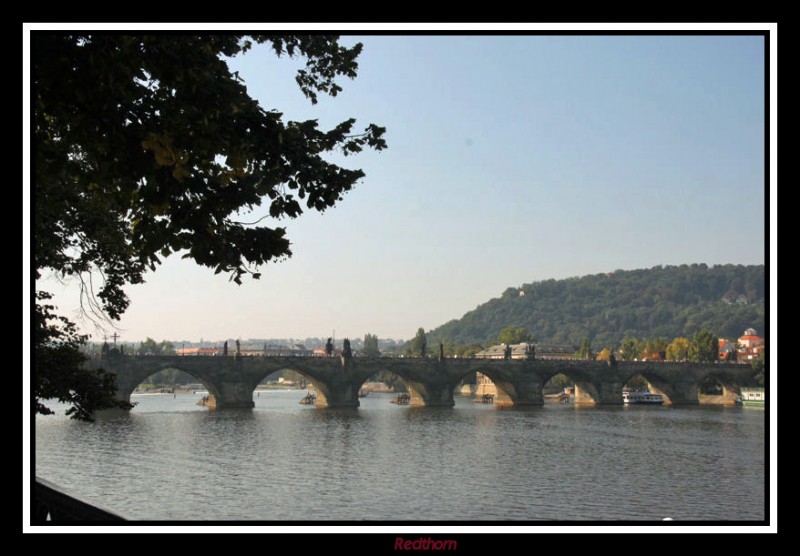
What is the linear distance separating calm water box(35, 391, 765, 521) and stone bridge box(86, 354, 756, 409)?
1124 cm

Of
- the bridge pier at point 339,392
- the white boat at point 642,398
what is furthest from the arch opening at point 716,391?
the bridge pier at point 339,392

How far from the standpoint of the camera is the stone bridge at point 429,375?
236ft

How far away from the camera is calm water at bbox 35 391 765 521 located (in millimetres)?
26500

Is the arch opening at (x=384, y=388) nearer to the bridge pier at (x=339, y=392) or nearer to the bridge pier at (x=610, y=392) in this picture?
the bridge pier at (x=610, y=392)

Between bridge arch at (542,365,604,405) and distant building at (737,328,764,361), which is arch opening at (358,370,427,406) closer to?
bridge arch at (542,365,604,405)

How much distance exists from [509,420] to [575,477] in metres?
32.3

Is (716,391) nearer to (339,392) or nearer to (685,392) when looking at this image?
(685,392)

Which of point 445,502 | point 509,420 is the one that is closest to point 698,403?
point 509,420

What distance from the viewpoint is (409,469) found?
3519cm

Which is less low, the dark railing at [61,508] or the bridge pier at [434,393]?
the dark railing at [61,508]

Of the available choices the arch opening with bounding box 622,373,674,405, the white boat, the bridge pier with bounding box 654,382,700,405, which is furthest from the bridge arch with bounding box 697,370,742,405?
the white boat

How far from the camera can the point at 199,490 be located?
1172 inches

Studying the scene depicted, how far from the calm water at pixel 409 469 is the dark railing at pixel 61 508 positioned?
646 inches

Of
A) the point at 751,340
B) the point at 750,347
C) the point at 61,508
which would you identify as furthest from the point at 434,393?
the point at 751,340
